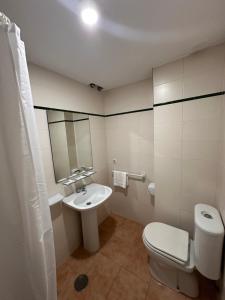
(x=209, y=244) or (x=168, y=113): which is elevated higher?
→ (x=168, y=113)

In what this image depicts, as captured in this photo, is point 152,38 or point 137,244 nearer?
point 152,38

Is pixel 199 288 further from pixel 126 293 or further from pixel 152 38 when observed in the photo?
pixel 152 38

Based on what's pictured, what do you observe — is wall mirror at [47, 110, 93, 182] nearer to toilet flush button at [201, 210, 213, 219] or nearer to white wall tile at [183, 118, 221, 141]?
white wall tile at [183, 118, 221, 141]

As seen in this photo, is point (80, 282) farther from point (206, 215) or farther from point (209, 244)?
point (206, 215)

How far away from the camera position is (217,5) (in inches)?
30.9

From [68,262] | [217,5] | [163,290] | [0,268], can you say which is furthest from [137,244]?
[217,5]

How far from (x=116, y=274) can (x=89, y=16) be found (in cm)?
235

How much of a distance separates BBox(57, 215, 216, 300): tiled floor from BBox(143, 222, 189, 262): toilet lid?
0.42 m

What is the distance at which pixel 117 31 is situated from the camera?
0.95 m

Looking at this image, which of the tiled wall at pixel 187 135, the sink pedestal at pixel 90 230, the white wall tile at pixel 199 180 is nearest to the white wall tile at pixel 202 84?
the tiled wall at pixel 187 135

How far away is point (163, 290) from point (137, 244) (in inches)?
22.1

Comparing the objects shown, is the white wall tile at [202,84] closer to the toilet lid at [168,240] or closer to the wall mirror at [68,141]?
the wall mirror at [68,141]

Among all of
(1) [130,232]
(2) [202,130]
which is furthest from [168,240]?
(2) [202,130]

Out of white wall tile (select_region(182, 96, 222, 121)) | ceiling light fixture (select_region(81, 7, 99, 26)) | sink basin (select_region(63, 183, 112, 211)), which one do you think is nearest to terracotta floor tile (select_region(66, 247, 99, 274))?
sink basin (select_region(63, 183, 112, 211))
